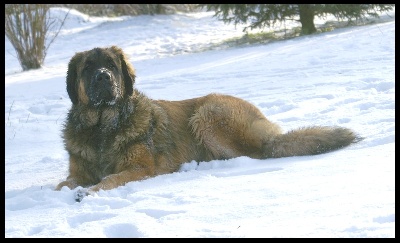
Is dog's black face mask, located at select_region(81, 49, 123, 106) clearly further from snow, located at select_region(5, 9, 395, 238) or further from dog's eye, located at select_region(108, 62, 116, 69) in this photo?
snow, located at select_region(5, 9, 395, 238)

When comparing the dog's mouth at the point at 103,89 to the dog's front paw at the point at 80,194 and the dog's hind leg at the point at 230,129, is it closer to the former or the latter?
the dog's hind leg at the point at 230,129

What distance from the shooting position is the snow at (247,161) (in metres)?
4.11

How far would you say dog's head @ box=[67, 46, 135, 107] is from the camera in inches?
244

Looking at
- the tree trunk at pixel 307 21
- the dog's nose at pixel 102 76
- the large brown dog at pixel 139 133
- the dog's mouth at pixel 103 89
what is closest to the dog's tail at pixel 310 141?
the large brown dog at pixel 139 133

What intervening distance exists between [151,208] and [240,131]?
228 centimetres

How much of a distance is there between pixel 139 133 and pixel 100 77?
664 mm

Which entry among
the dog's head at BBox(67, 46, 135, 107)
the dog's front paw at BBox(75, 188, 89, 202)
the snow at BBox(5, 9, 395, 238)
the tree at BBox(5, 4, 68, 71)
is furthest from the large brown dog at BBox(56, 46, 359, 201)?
the tree at BBox(5, 4, 68, 71)

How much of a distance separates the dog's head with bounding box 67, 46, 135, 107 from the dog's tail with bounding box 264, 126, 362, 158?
1498mm

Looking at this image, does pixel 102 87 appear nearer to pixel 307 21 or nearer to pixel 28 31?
pixel 28 31

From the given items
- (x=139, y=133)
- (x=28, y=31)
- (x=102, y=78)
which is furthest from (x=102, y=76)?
(x=28, y=31)

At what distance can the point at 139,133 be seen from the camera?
6.41m

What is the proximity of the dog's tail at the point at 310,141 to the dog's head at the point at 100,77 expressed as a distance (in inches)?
59.0

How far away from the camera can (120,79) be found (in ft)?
21.2
